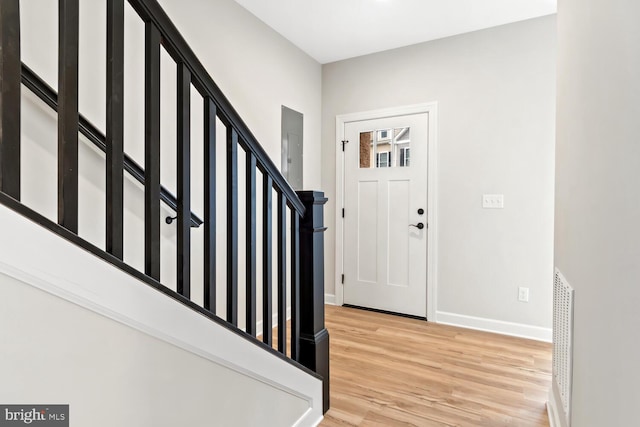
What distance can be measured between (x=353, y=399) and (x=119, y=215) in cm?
168

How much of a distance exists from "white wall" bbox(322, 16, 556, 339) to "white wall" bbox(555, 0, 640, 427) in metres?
1.51

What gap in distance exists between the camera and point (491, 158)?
9.95 ft

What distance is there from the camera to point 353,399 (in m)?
1.97

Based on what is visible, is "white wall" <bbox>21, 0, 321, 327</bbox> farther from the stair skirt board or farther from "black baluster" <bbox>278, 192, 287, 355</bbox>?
the stair skirt board

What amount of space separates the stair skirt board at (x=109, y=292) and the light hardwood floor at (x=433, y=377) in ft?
3.07

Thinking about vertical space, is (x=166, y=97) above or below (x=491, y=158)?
above

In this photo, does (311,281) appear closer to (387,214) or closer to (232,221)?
(232,221)

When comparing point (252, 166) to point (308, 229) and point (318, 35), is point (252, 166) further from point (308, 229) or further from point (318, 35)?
point (318, 35)

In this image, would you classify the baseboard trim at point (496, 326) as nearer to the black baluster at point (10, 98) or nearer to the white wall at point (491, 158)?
the white wall at point (491, 158)

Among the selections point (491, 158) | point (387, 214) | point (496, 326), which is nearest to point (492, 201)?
point (491, 158)

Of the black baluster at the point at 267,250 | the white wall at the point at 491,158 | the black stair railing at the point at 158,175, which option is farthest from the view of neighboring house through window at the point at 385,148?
the black baluster at the point at 267,250

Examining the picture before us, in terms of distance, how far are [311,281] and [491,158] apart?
2230 mm

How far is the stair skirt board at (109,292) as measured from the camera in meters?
0.65

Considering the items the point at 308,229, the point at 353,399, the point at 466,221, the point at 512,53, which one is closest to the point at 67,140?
the point at 308,229
